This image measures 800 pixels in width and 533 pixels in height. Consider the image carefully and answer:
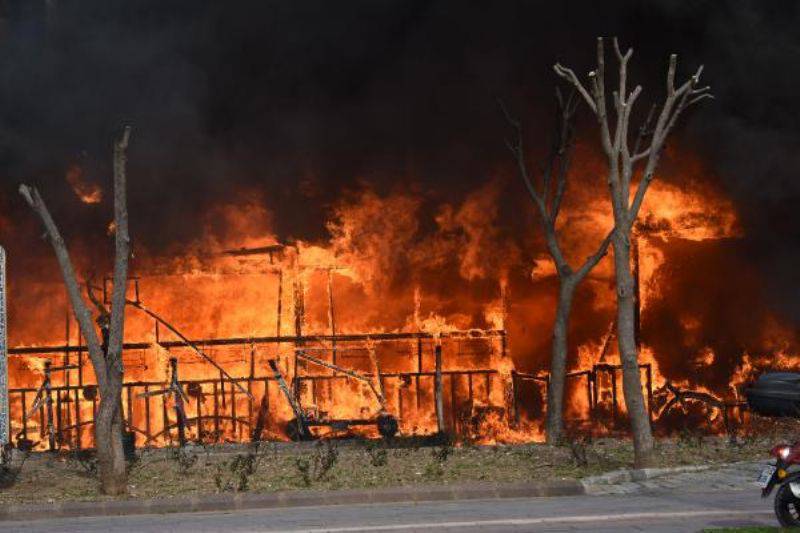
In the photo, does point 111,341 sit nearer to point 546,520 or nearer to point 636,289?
point 546,520

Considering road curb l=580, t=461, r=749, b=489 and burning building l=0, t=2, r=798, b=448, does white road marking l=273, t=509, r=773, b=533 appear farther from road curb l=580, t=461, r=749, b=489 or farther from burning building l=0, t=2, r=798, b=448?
burning building l=0, t=2, r=798, b=448

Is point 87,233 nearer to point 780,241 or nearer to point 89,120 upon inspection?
point 89,120

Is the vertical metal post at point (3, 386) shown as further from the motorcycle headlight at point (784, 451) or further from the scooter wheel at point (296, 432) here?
the motorcycle headlight at point (784, 451)

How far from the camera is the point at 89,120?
2567cm

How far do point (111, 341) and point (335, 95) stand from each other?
40.7 ft

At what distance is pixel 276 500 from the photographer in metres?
14.2

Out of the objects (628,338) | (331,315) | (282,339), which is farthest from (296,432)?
(628,338)

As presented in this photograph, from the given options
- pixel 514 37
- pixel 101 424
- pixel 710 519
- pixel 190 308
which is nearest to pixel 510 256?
pixel 514 37

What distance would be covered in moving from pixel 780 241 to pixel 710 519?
15589mm

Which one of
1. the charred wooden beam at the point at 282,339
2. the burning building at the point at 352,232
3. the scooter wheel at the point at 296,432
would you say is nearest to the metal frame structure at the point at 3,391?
the scooter wheel at the point at 296,432

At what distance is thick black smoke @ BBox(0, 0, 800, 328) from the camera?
2558 centimetres

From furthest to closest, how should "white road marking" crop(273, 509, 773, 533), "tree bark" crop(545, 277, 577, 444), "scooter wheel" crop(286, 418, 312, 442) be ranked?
"scooter wheel" crop(286, 418, 312, 442), "tree bark" crop(545, 277, 577, 444), "white road marking" crop(273, 509, 773, 533)

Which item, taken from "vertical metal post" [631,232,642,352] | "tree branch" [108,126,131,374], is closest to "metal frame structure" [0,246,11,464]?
"tree branch" [108,126,131,374]

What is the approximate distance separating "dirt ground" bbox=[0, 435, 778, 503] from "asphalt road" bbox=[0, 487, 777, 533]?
1.30m
